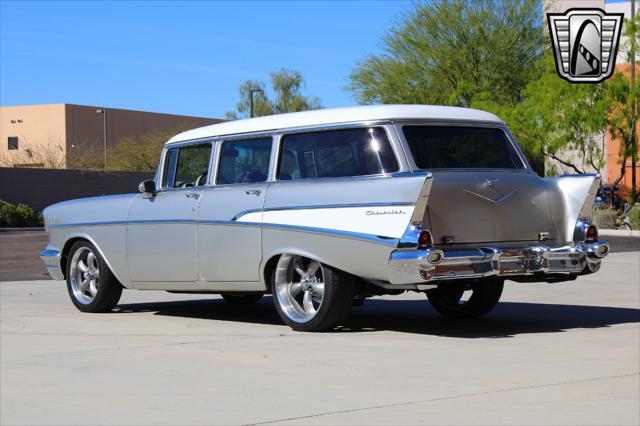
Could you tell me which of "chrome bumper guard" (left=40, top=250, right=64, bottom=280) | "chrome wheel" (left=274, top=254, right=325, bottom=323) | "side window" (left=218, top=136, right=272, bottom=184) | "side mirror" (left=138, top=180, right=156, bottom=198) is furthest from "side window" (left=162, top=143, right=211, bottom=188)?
"chrome bumper guard" (left=40, top=250, right=64, bottom=280)

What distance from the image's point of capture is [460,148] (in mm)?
10625

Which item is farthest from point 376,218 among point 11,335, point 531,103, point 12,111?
point 12,111

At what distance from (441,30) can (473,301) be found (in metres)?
37.7

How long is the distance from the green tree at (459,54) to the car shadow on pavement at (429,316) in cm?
3533

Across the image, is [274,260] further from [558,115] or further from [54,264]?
[558,115]

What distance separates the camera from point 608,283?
1614 centimetres

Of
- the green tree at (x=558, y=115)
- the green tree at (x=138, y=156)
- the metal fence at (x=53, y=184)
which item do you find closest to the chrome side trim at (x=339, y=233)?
the green tree at (x=558, y=115)

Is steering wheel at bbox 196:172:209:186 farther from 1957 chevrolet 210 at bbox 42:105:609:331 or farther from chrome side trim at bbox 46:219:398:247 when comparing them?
chrome side trim at bbox 46:219:398:247

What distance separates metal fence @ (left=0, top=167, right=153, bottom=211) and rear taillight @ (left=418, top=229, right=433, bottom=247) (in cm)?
3872

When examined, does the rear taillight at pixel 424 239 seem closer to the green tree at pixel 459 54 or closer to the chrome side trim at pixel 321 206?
the chrome side trim at pixel 321 206

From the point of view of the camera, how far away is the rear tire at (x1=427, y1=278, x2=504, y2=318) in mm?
11578

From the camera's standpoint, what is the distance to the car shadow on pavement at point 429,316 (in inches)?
420

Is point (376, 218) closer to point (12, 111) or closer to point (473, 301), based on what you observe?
point (473, 301)

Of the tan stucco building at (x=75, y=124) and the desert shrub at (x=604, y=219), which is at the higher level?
the tan stucco building at (x=75, y=124)
